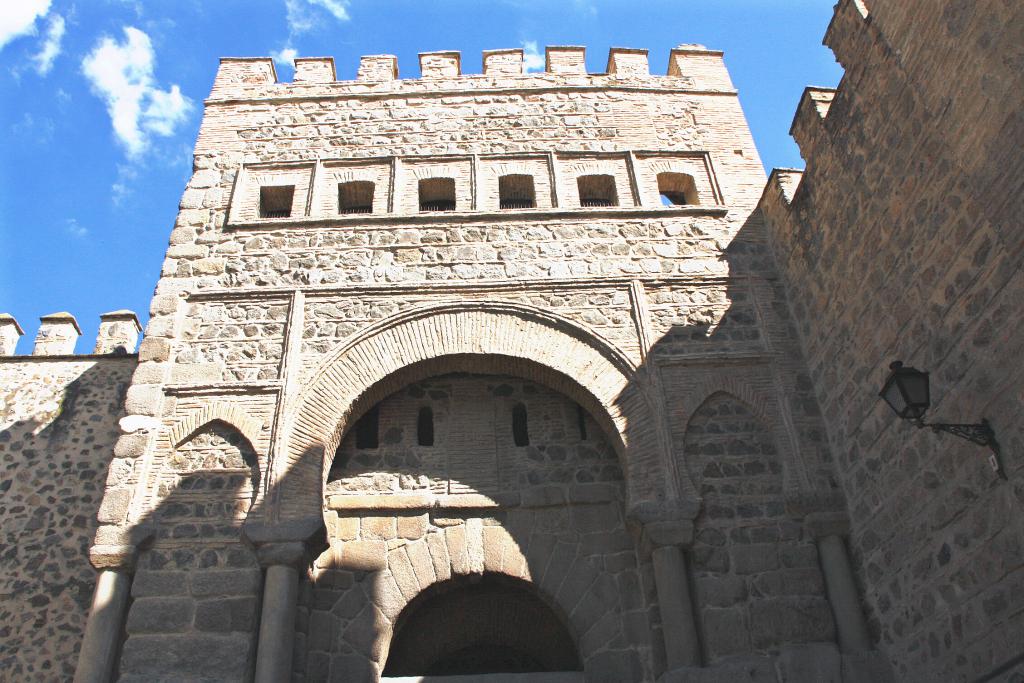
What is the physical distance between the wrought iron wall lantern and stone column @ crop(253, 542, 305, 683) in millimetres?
3869

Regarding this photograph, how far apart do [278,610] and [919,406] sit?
412 centimetres

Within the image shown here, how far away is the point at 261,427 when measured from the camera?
596 centimetres

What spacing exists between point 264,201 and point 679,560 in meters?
5.27

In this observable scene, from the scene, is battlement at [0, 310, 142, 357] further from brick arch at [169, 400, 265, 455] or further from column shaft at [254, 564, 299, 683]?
column shaft at [254, 564, 299, 683]

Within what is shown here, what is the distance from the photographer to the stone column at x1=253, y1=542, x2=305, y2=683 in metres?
5.04

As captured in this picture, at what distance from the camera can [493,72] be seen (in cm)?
900

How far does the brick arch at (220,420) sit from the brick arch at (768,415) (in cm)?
326

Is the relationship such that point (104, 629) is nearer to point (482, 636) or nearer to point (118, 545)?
point (118, 545)

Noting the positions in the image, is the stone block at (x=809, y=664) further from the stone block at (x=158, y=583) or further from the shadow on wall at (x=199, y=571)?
the stone block at (x=158, y=583)

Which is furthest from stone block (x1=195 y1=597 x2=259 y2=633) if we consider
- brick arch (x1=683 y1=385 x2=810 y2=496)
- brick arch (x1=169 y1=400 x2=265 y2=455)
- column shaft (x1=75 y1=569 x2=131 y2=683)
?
brick arch (x1=683 y1=385 x2=810 y2=496)

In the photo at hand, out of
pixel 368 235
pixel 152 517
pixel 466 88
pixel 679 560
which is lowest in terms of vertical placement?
pixel 679 560

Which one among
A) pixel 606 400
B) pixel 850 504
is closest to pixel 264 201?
pixel 606 400

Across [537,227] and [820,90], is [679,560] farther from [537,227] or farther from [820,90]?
[820,90]

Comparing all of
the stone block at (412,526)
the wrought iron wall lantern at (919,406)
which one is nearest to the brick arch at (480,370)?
the stone block at (412,526)
